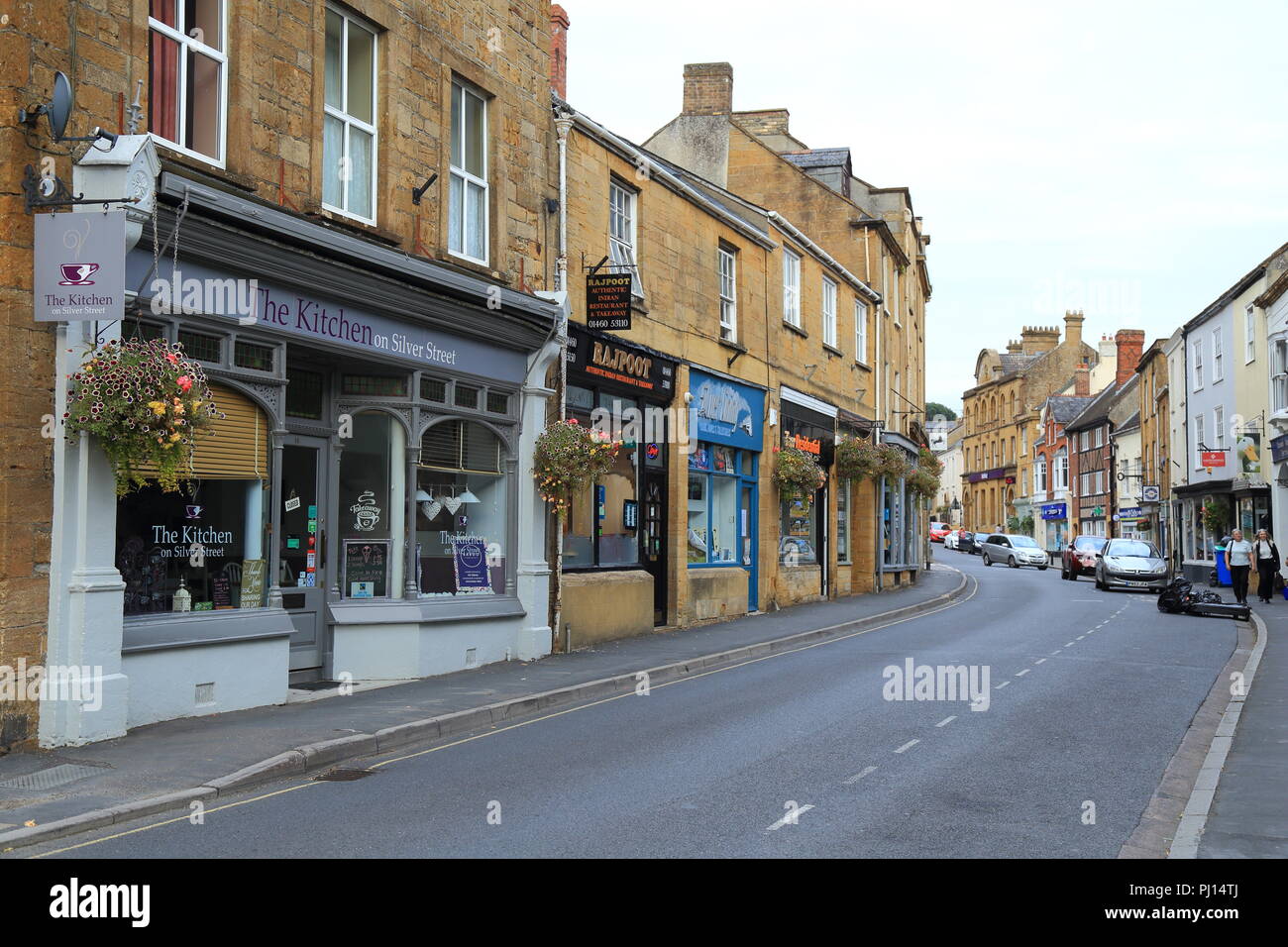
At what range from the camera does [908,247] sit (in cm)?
3966

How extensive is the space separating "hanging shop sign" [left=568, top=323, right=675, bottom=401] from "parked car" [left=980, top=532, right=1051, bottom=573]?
3624cm

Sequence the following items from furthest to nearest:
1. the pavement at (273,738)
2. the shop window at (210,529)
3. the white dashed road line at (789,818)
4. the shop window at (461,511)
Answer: the shop window at (461,511) → the shop window at (210,529) → the pavement at (273,738) → the white dashed road line at (789,818)

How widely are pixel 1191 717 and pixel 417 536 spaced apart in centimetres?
818

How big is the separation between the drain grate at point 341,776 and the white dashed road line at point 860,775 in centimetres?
339

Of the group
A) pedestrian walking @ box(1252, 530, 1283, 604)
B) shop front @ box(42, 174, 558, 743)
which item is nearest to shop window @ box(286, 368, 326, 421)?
shop front @ box(42, 174, 558, 743)

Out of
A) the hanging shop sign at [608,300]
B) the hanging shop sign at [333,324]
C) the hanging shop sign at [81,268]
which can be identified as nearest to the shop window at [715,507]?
the hanging shop sign at [608,300]

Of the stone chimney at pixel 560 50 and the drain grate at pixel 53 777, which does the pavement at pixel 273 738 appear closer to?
the drain grate at pixel 53 777

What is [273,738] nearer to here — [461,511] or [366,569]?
[366,569]

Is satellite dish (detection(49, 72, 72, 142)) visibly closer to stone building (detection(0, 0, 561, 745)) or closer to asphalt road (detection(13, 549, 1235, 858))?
stone building (detection(0, 0, 561, 745))

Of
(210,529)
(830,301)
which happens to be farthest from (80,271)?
(830,301)

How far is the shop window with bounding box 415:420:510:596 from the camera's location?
44.4ft

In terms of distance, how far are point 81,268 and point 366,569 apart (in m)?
5.04

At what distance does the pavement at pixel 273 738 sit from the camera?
7.20 m

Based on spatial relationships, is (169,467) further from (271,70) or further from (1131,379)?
(1131,379)
